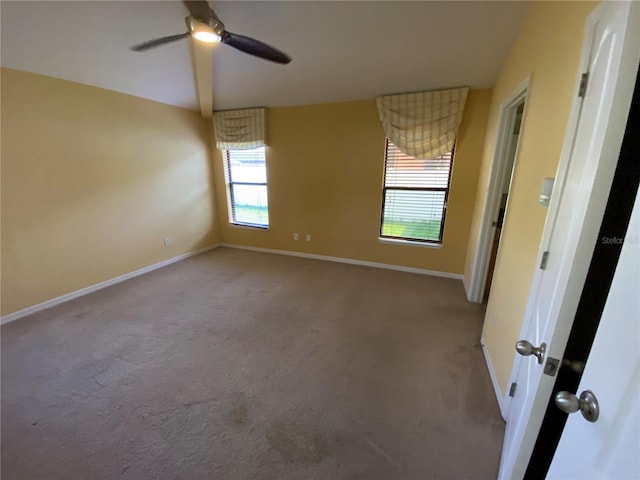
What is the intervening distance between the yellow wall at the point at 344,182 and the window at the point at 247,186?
0.63 ft

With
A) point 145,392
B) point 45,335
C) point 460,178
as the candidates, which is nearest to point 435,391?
point 145,392

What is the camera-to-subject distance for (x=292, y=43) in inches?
99.9

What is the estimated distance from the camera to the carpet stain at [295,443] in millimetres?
1331

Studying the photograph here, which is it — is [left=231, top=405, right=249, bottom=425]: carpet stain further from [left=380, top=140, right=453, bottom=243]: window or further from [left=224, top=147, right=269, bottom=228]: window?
[left=224, top=147, right=269, bottom=228]: window

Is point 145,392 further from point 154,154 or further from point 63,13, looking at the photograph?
point 154,154

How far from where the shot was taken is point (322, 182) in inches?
155

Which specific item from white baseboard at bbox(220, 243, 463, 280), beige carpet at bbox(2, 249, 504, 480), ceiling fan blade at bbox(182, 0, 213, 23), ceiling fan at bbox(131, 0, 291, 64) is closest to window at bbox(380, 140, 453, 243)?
white baseboard at bbox(220, 243, 463, 280)

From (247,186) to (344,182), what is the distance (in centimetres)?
181

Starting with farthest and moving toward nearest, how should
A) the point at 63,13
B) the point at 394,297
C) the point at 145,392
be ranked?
the point at 394,297, the point at 63,13, the point at 145,392

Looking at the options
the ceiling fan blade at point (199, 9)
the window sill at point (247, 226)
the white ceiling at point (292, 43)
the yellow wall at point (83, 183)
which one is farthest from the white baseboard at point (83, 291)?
the ceiling fan blade at point (199, 9)

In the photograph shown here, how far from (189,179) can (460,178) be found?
4.01 meters

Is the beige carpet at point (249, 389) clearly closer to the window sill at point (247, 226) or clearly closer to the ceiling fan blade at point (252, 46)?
the window sill at point (247, 226)

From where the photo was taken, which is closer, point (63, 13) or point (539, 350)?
point (539, 350)

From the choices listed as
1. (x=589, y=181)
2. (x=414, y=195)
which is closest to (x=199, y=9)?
(x=589, y=181)
